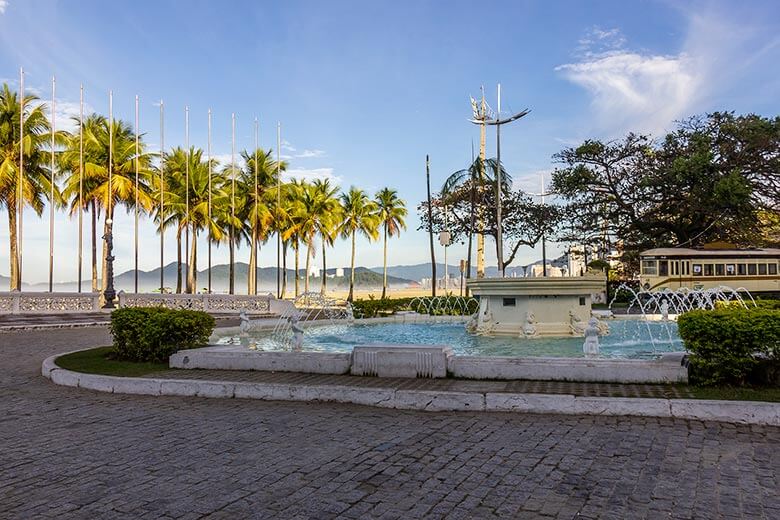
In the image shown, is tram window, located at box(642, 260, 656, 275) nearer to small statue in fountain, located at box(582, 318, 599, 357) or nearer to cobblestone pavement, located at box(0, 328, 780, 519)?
small statue in fountain, located at box(582, 318, 599, 357)

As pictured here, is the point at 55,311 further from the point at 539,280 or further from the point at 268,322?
the point at 539,280

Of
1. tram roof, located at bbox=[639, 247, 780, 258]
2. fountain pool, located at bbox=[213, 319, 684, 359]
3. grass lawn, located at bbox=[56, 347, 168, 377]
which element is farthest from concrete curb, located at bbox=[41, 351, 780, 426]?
tram roof, located at bbox=[639, 247, 780, 258]

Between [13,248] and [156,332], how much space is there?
34.0 meters

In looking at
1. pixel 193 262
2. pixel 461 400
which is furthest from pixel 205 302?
pixel 461 400

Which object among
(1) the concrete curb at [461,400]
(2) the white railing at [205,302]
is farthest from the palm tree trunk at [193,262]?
(1) the concrete curb at [461,400]

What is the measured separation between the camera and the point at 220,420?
24.6 feet

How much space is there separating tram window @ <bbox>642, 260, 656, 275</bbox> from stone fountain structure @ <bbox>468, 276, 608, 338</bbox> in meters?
24.7

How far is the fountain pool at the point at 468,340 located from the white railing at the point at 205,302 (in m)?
14.6

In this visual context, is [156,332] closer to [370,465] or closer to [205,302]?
[370,465]

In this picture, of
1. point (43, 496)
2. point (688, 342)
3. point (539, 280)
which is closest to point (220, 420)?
point (43, 496)

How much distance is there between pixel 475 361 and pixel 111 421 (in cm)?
521

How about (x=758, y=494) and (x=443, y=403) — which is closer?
(x=758, y=494)

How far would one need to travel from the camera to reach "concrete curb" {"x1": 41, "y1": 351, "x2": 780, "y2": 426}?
7062mm

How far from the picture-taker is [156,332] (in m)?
11.2
